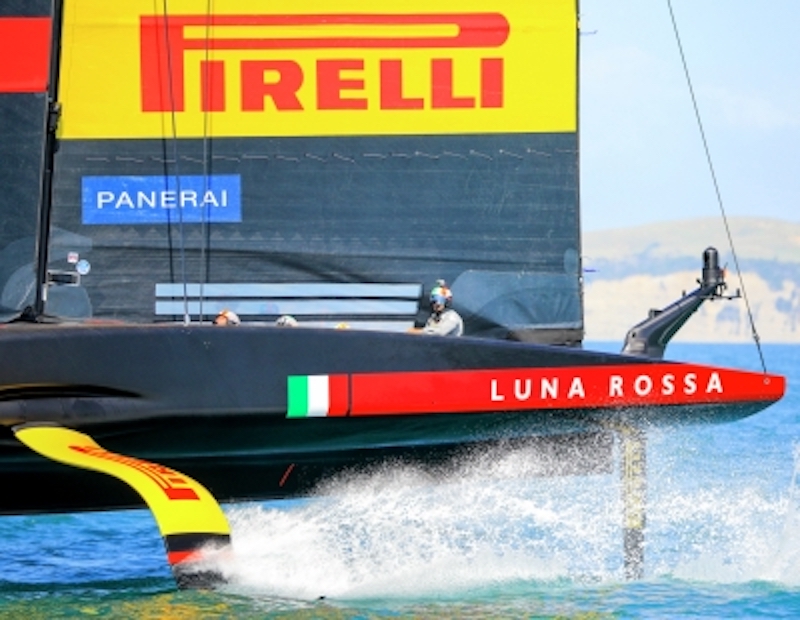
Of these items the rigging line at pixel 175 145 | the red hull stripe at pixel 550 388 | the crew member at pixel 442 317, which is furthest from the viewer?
the rigging line at pixel 175 145

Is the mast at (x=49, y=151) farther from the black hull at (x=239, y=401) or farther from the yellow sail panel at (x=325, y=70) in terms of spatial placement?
the black hull at (x=239, y=401)

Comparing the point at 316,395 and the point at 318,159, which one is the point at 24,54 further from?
the point at 316,395

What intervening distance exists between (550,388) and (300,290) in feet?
4.88

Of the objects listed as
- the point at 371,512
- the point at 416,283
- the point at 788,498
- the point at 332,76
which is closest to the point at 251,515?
the point at 371,512

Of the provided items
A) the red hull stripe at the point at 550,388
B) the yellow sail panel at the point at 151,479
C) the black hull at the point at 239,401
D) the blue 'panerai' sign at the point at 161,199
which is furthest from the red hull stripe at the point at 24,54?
the red hull stripe at the point at 550,388

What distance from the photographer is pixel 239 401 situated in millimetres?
7188

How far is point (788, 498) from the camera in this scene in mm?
10578

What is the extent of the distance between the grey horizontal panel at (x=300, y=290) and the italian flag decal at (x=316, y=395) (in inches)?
41.4

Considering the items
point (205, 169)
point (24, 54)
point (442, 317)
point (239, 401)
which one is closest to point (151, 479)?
point (239, 401)

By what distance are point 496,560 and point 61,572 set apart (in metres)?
2.41

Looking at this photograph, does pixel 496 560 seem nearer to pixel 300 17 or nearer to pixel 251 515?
pixel 251 515

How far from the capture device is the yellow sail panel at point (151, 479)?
672cm

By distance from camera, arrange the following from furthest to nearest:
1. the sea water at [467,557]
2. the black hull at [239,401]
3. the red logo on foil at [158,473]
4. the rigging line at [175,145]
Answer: the rigging line at [175,145], the sea water at [467,557], the black hull at [239,401], the red logo on foil at [158,473]

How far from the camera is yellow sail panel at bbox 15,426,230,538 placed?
6.72 meters
